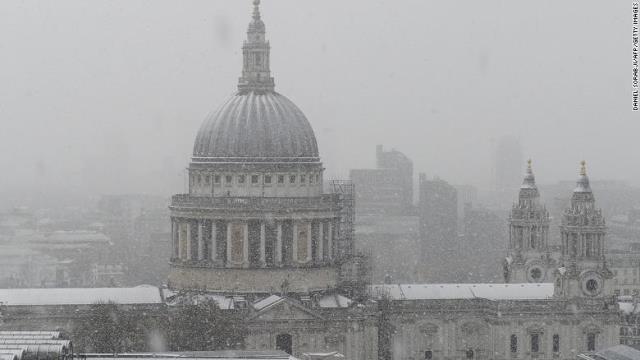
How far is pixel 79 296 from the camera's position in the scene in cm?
9975

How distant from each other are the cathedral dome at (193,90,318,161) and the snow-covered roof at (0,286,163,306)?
30.5ft

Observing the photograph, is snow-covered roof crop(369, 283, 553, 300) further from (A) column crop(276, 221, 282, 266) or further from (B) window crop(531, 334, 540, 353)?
(A) column crop(276, 221, 282, 266)

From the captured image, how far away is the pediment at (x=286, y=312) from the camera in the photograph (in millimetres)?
96000

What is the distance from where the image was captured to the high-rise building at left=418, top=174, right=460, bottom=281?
171500 mm

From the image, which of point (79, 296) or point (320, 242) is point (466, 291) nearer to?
point (320, 242)

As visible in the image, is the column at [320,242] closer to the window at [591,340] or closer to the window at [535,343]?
the window at [535,343]

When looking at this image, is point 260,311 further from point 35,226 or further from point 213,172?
point 35,226

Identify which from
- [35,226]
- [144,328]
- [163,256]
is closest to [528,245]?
[144,328]

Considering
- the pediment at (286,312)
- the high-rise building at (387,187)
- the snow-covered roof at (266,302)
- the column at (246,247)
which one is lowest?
the pediment at (286,312)

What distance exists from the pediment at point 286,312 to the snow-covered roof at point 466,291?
6.91m

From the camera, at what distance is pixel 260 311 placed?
95.7m

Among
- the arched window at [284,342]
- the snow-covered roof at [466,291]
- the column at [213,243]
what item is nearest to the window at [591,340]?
the snow-covered roof at [466,291]

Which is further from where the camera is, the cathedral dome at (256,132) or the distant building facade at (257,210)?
the cathedral dome at (256,132)

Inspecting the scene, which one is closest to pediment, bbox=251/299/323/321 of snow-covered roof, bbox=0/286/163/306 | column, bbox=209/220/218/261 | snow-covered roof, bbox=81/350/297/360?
column, bbox=209/220/218/261
